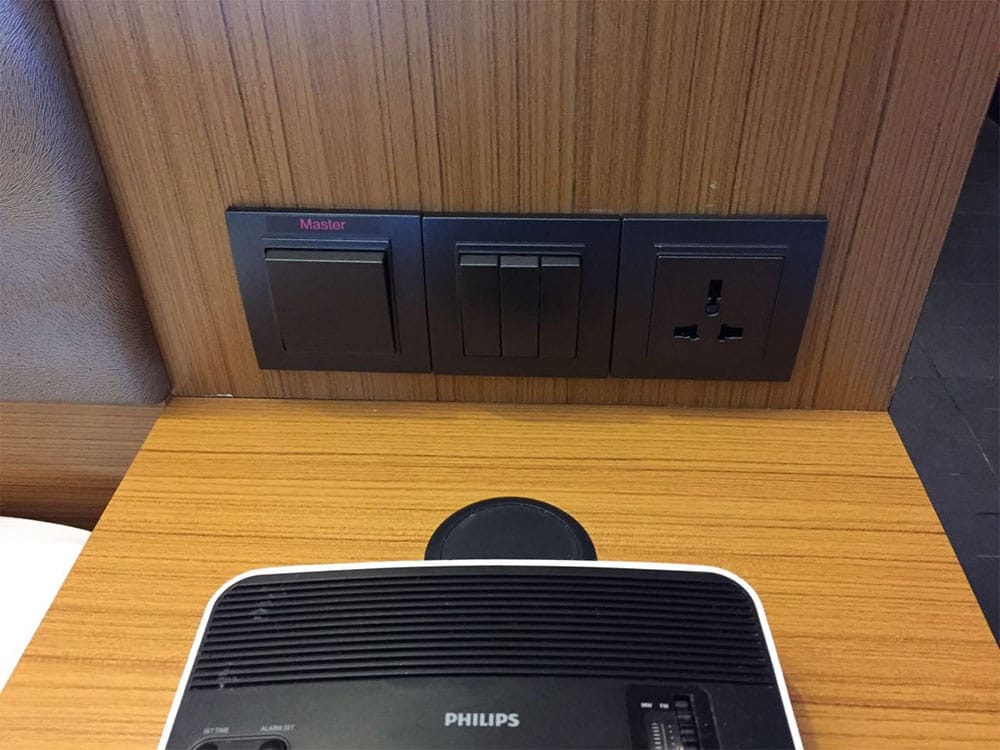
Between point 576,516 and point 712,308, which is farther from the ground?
point 712,308

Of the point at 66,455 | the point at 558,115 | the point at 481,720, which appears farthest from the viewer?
the point at 66,455

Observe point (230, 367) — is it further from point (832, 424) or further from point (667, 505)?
point (832, 424)

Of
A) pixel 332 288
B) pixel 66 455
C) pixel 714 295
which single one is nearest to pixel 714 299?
pixel 714 295

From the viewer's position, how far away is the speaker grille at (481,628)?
13.8 inches

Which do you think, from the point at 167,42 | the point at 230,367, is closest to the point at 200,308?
the point at 230,367

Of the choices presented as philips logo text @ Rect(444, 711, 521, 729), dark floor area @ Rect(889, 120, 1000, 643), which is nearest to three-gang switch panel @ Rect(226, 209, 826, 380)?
philips logo text @ Rect(444, 711, 521, 729)

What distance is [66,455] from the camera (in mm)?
605

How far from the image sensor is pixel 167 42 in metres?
0.43

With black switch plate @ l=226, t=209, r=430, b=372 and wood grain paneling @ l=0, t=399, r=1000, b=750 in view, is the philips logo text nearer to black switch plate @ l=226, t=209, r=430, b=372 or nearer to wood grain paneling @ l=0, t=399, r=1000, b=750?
wood grain paneling @ l=0, t=399, r=1000, b=750

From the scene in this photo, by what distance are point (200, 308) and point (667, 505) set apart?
1.08ft

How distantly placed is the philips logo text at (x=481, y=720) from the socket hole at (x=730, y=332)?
281 millimetres

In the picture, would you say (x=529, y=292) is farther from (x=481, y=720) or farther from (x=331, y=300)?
(x=481, y=720)

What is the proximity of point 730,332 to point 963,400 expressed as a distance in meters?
1.33

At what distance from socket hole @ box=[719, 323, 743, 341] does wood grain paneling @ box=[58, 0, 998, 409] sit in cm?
5
